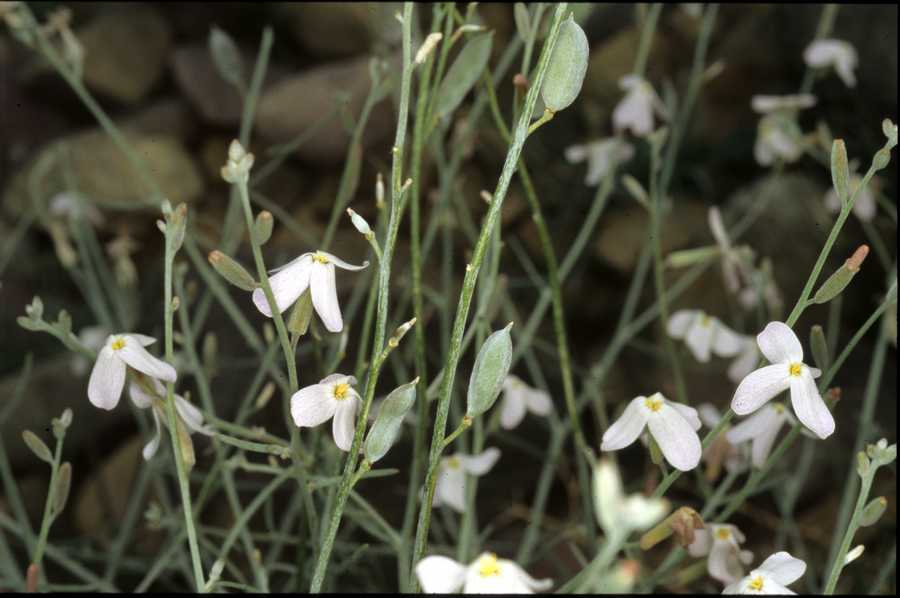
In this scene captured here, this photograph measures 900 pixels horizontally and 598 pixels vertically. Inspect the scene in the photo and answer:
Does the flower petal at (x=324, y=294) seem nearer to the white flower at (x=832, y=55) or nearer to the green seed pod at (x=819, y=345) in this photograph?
the green seed pod at (x=819, y=345)

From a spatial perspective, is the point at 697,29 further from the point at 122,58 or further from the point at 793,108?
the point at 122,58

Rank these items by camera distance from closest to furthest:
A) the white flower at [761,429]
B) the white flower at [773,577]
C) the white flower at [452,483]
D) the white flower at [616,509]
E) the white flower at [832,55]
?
the white flower at [616,509] → the white flower at [773,577] → the white flower at [761,429] → the white flower at [452,483] → the white flower at [832,55]

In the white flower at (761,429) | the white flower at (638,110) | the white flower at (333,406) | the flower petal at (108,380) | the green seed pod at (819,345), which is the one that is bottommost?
the white flower at (761,429)

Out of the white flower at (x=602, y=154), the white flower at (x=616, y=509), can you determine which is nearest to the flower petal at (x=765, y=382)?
the white flower at (x=616, y=509)

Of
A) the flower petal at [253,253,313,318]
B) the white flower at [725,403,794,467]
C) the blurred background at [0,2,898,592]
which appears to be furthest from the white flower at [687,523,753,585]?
the blurred background at [0,2,898,592]

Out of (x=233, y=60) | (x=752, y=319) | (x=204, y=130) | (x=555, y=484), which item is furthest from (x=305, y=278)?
(x=204, y=130)

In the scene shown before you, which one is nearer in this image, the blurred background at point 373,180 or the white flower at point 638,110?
the white flower at point 638,110

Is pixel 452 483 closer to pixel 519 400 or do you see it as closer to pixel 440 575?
pixel 519 400

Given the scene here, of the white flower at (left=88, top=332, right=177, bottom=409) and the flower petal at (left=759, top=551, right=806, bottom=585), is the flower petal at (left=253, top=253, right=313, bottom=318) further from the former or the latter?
the flower petal at (left=759, top=551, right=806, bottom=585)
